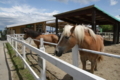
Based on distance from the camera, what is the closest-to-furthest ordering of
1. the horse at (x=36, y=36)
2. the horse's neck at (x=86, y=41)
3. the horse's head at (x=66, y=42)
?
the horse's head at (x=66, y=42) → the horse's neck at (x=86, y=41) → the horse at (x=36, y=36)

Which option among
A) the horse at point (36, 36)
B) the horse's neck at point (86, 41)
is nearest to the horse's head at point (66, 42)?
the horse's neck at point (86, 41)

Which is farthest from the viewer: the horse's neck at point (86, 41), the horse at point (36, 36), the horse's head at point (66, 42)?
the horse at point (36, 36)

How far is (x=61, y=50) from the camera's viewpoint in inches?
71.7

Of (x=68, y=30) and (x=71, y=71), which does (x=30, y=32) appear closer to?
(x=68, y=30)

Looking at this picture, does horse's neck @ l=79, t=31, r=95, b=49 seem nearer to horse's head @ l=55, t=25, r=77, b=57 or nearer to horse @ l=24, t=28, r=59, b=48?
horse's head @ l=55, t=25, r=77, b=57

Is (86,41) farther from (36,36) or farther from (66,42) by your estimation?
(36,36)

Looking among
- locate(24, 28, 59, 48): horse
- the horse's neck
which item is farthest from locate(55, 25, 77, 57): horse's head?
locate(24, 28, 59, 48): horse

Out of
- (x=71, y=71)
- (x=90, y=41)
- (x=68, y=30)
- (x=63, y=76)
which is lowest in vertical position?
(x=63, y=76)

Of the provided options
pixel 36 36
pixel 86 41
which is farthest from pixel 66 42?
pixel 36 36

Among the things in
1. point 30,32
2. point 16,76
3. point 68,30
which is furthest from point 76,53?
point 30,32

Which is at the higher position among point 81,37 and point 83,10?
point 83,10

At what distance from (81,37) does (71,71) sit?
3.78ft

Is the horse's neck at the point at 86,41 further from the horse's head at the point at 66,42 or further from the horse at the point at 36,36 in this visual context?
the horse at the point at 36,36

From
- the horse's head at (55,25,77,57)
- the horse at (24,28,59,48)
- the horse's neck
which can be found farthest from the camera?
the horse at (24,28,59,48)
